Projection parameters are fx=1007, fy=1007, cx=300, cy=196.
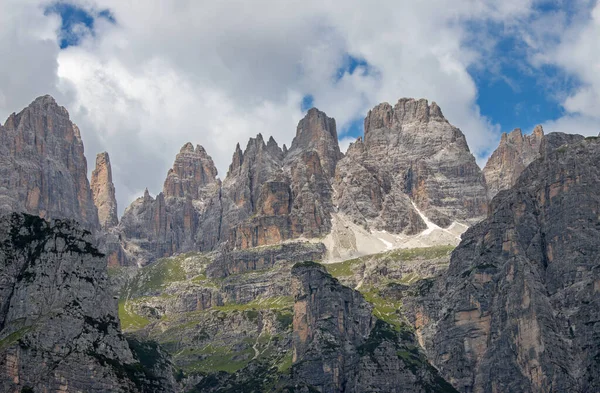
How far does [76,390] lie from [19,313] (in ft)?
63.1

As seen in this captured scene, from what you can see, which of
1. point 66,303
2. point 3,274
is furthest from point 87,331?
point 3,274

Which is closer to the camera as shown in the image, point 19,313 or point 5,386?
point 5,386

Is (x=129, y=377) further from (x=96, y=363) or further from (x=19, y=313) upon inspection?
(x=19, y=313)

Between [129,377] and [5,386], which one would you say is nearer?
[5,386]

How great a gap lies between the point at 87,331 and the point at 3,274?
66.4 feet

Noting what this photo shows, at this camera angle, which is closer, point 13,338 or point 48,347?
point 13,338

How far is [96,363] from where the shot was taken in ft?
630

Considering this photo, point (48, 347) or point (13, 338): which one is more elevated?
point (13, 338)

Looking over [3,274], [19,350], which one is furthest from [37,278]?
[19,350]

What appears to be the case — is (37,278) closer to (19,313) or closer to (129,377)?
(19,313)

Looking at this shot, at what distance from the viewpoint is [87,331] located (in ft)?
649

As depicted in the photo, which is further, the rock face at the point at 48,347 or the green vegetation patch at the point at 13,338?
the green vegetation patch at the point at 13,338

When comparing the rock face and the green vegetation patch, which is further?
the green vegetation patch

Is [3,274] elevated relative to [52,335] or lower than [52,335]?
elevated
